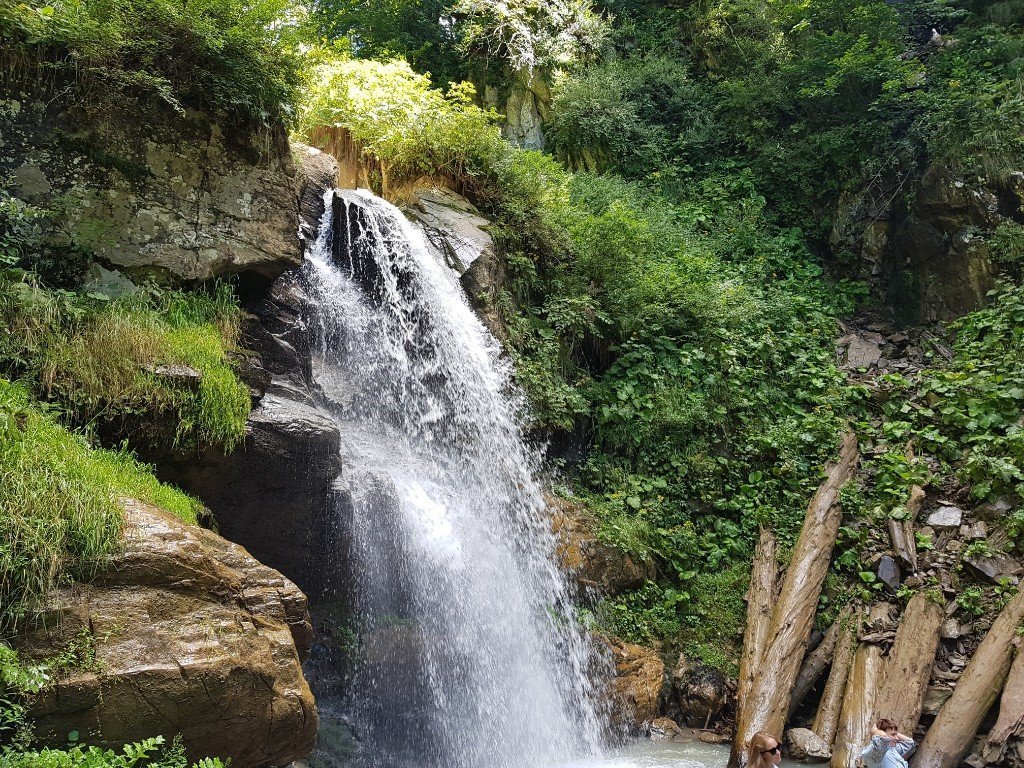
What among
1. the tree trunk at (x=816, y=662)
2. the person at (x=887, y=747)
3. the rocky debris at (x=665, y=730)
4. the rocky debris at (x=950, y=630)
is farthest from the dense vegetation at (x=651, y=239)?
the person at (x=887, y=747)

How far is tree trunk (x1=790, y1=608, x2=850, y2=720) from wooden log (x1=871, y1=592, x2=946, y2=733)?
56cm

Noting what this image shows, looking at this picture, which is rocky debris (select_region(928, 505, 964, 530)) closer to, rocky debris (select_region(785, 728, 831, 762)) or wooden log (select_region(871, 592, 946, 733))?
wooden log (select_region(871, 592, 946, 733))

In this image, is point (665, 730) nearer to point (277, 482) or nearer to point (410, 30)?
point (277, 482)

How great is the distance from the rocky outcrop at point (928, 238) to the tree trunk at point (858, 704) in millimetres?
7293

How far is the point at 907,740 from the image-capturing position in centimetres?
506

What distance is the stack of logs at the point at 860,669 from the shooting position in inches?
216

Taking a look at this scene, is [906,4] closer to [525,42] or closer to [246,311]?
[525,42]

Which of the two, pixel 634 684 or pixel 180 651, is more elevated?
pixel 180 651

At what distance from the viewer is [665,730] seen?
669cm

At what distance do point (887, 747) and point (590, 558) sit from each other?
3309 mm

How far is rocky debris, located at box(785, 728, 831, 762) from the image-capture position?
5.81m

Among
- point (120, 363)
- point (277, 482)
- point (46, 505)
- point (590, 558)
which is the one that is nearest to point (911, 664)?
point (590, 558)

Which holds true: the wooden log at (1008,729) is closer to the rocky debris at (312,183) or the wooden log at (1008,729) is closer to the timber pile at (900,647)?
the timber pile at (900,647)

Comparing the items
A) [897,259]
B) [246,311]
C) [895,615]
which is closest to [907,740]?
[895,615]
